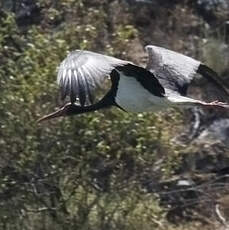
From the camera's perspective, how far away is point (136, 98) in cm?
793

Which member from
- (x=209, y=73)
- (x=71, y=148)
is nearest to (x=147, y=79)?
(x=209, y=73)

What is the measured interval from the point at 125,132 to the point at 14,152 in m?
0.84

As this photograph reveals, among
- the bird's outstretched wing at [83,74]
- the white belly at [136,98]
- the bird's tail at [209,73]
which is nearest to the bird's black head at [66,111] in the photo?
the white belly at [136,98]

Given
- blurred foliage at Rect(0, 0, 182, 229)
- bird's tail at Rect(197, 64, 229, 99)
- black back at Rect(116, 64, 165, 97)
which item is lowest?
blurred foliage at Rect(0, 0, 182, 229)

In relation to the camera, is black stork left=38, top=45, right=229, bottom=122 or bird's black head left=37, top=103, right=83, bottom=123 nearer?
black stork left=38, top=45, right=229, bottom=122

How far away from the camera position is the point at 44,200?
929cm

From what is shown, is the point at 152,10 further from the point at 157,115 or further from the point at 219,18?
the point at 157,115

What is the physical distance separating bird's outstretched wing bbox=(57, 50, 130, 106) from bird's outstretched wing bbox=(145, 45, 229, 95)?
148 cm

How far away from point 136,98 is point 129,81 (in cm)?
12

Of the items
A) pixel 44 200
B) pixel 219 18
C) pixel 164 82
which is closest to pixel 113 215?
pixel 44 200

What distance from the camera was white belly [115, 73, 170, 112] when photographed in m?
7.90

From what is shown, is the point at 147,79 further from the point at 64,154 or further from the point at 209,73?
the point at 64,154

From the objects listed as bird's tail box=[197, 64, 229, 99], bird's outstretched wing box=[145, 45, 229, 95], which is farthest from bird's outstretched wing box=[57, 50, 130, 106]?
bird's tail box=[197, 64, 229, 99]

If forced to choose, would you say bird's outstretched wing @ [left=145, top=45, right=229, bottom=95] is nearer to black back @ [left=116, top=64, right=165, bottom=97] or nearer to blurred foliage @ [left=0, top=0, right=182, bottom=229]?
black back @ [left=116, top=64, right=165, bottom=97]
